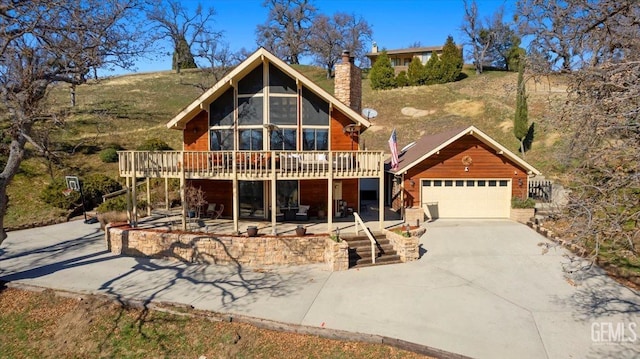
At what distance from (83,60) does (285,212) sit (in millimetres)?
8577

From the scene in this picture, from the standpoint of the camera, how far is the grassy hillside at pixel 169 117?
2236 cm

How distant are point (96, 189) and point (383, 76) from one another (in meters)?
38.8

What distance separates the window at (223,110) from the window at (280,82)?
1787 millimetres

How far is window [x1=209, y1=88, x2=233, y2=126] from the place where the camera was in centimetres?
1598

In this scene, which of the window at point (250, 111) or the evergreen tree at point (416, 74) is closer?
the window at point (250, 111)

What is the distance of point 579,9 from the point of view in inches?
421

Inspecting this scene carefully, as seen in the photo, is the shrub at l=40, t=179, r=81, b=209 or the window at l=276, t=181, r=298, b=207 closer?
the window at l=276, t=181, r=298, b=207

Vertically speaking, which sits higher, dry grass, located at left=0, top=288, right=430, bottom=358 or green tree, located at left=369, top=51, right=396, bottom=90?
green tree, located at left=369, top=51, right=396, bottom=90

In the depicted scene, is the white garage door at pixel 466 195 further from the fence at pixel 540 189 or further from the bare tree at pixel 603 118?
the bare tree at pixel 603 118

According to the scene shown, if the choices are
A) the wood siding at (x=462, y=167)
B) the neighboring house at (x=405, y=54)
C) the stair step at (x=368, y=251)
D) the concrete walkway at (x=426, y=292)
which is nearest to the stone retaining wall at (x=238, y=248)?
the concrete walkway at (x=426, y=292)

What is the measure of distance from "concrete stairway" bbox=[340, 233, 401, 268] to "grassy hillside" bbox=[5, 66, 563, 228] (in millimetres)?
11951

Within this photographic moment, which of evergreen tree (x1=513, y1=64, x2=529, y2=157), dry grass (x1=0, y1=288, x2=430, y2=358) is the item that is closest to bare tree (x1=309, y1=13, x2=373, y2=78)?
evergreen tree (x1=513, y1=64, x2=529, y2=157)

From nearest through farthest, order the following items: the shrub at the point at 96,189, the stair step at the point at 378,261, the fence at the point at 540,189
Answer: the stair step at the point at 378,261, the shrub at the point at 96,189, the fence at the point at 540,189

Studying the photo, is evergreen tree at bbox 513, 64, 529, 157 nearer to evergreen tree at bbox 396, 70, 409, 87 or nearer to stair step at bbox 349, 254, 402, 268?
evergreen tree at bbox 396, 70, 409, 87
